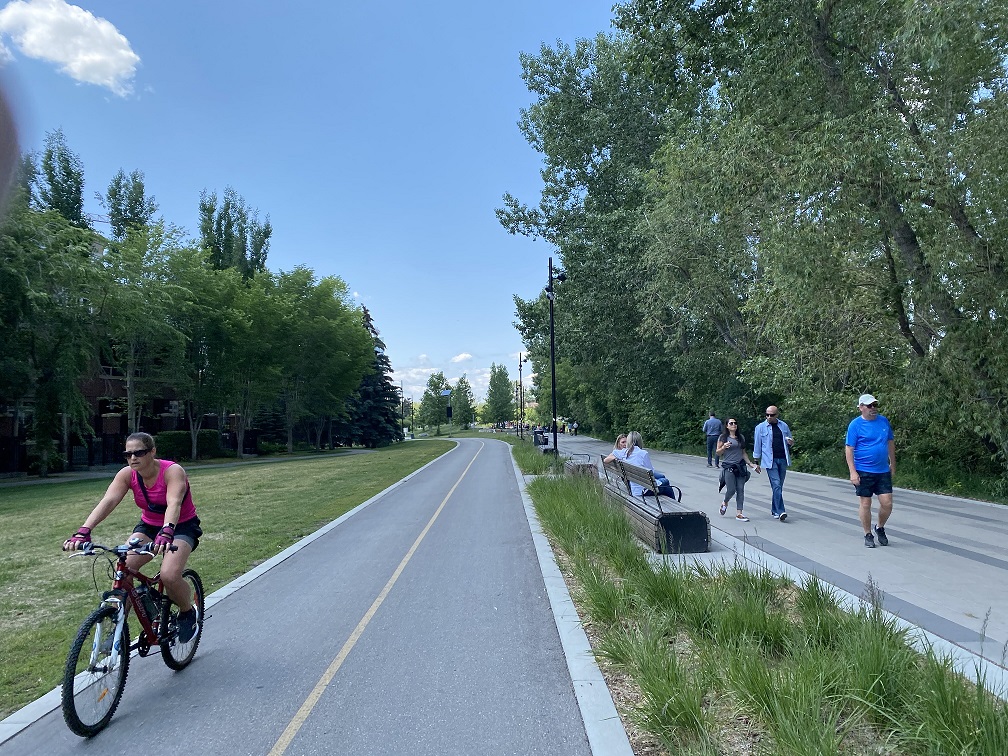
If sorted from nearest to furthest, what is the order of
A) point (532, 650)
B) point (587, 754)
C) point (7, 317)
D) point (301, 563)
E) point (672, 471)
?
point (587, 754)
point (532, 650)
point (301, 563)
point (672, 471)
point (7, 317)

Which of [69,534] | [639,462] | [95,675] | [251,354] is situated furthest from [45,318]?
[95,675]

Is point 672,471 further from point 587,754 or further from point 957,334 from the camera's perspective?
point 587,754

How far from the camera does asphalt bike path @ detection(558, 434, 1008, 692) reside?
4.72 m

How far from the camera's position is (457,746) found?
11.3 feet

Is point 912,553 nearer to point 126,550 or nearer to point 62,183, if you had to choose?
point 126,550

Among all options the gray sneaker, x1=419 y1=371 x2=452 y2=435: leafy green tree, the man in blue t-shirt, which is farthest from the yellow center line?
x1=419 y1=371 x2=452 y2=435: leafy green tree

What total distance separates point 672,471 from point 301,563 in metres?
13.8

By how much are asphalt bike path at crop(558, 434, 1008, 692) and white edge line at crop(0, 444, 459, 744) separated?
18.0 feet

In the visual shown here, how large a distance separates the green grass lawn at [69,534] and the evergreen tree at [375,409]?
3594cm

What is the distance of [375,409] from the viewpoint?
59781 millimetres

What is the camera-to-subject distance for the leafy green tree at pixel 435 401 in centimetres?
10788

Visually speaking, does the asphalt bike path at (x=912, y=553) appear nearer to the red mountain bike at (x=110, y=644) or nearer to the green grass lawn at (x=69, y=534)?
the red mountain bike at (x=110, y=644)

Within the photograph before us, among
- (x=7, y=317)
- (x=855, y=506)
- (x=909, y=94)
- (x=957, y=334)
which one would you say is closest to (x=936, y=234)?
(x=957, y=334)

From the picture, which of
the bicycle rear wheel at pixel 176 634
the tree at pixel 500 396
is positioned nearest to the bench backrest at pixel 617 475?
the bicycle rear wheel at pixel 176 634
